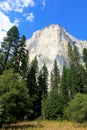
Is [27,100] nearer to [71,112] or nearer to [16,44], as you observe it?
[71,112]

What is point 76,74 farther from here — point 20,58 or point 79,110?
point 79,110

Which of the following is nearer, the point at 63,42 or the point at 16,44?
the point at 16,44

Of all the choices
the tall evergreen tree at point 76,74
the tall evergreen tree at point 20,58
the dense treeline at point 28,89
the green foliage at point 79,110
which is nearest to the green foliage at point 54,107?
the dense treeline at point 28,89

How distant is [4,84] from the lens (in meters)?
27.4

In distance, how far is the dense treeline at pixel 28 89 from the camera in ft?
88.9

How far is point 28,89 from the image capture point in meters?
30.9

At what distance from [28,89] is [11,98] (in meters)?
4.42

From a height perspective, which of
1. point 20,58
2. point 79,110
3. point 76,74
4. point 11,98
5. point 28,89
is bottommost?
point 79,110

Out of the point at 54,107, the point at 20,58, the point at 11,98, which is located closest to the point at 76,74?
the point at 54,107

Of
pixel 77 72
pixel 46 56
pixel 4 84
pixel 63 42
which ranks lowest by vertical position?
pixel 4 84

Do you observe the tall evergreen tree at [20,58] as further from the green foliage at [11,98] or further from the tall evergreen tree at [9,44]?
the green foliage at [11,98]

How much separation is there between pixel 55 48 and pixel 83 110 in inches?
6197

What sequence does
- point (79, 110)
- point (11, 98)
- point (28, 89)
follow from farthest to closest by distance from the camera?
point (79, 110) < point (28, 89) < point (11, 98)

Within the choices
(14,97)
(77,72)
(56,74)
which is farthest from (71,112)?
(56,74)
